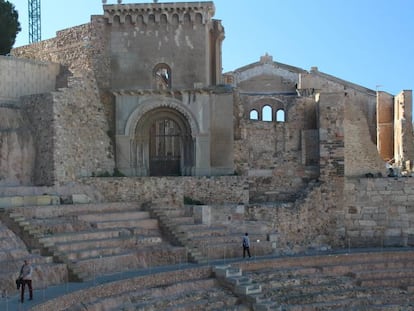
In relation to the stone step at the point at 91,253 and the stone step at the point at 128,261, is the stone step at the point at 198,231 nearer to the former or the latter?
the stone step at the point at 128,261

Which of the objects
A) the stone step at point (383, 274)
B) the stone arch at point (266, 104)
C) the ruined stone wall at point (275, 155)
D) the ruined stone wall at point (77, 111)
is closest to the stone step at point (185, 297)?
the stone step at point (383, 274)

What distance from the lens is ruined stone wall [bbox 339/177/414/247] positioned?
26938 millimetres

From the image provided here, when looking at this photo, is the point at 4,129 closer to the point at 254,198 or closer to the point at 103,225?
the point at 103,225

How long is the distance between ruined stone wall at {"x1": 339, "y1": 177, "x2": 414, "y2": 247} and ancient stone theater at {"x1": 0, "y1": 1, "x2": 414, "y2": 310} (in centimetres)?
4

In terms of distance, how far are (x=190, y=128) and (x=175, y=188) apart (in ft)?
10.2

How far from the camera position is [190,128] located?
91.9ft

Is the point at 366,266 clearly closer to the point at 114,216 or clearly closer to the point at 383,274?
the point at 383,274

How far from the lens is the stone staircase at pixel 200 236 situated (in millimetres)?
22281

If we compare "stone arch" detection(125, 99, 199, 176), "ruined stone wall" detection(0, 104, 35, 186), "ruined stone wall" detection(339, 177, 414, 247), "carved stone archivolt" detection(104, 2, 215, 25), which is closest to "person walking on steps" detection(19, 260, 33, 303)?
"ruined stone wall" detection(0, 104, 35, 186)

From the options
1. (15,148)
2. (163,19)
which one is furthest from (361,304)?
(163,19)

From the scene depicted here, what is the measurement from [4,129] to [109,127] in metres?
5.05

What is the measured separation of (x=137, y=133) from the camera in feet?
92.7

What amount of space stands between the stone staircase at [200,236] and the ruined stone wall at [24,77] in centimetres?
704

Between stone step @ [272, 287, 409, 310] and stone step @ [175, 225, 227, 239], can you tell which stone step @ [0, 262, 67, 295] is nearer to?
stone step @ [175, 225, 227, 239]
